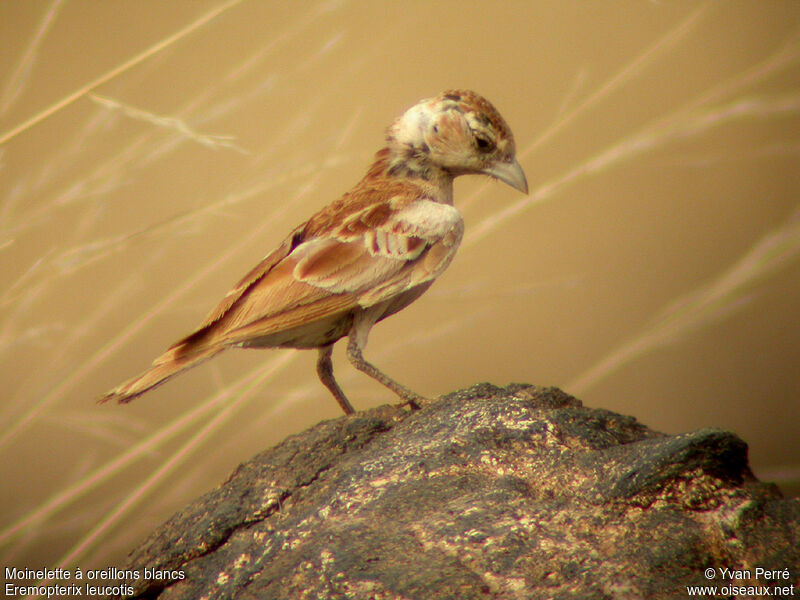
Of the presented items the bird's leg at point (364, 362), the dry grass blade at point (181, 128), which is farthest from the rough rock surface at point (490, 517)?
the dry grass blade at point (181, 128)

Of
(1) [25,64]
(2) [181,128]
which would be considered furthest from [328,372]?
(1) [25,64]

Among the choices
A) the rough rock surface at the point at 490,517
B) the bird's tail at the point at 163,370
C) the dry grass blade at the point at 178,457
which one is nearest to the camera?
the rough rock surface at the point at 490,517

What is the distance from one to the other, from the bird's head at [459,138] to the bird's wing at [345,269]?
19 cm

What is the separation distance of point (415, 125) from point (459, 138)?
0.15m

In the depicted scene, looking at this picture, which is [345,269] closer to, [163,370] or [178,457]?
[163,370]

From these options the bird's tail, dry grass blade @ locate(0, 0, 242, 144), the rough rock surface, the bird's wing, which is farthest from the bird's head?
dry grass blade @ locate(0, 0, 242, 144)

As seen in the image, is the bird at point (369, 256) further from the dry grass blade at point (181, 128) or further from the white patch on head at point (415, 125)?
the dry grass blade at point (181, 128)

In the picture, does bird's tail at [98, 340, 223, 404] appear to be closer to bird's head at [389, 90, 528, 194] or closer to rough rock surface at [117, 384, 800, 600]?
rough rock surface at [117, 384, 800, 600]

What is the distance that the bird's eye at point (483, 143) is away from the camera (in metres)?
2.60

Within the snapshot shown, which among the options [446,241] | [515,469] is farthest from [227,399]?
[515,469]

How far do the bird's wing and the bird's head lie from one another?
0.19 meters

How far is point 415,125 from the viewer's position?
2658mm

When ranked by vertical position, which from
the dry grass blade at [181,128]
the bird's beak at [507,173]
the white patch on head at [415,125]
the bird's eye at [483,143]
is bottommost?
the bird's beak at [507,173]

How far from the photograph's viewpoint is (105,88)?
376 centimetres
